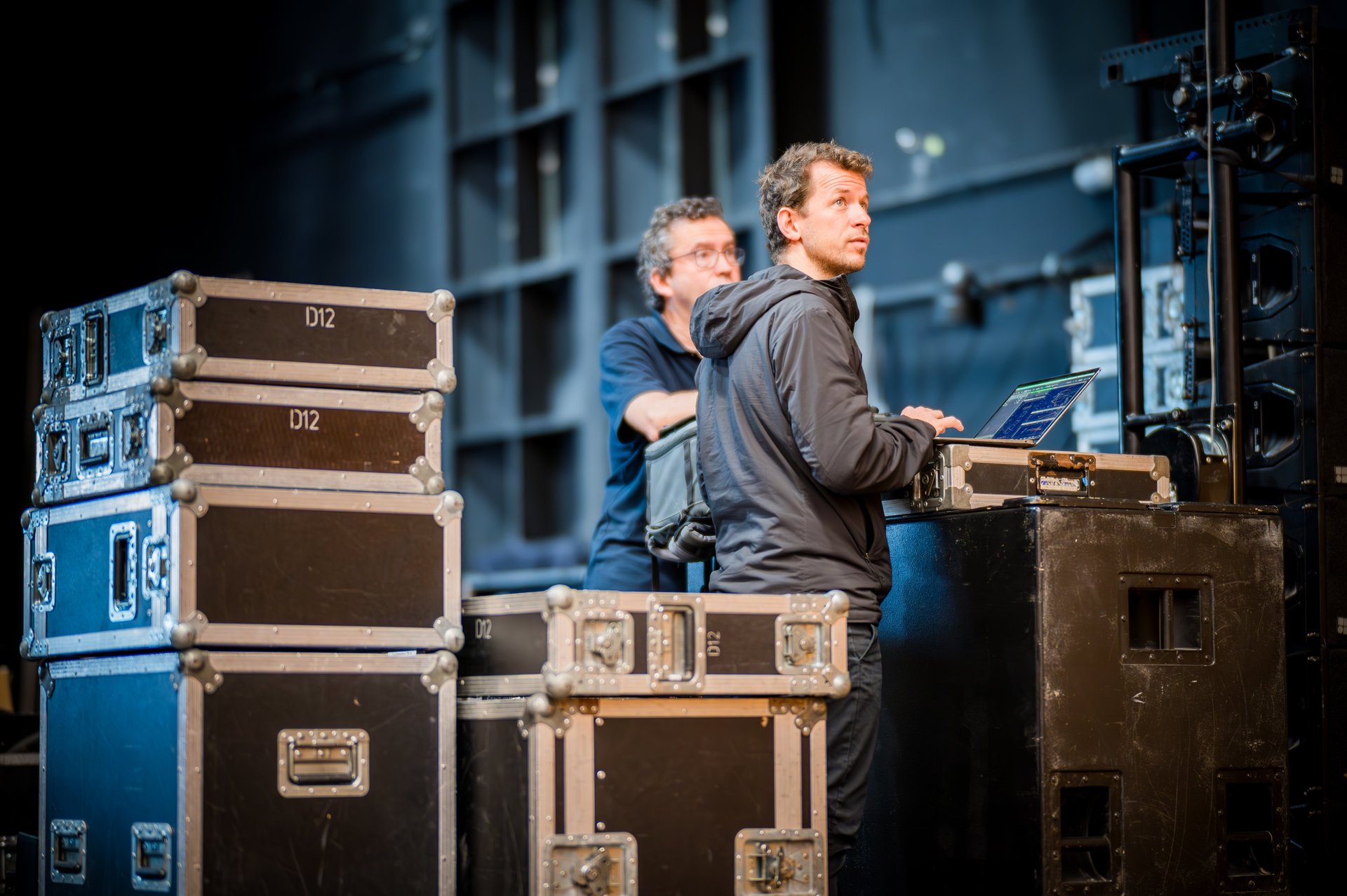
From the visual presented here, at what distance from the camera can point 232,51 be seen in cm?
1108

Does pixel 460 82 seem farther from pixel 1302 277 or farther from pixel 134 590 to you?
pixel 134 590

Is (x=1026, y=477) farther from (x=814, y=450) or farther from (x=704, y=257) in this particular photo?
(x=704, y=257)

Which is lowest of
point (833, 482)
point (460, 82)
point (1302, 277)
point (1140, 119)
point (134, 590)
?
point (134, 590)

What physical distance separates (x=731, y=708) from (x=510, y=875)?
518 millimetres

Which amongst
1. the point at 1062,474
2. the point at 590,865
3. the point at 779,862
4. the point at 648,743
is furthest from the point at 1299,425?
the point at 590,865

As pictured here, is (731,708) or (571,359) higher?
(571,359)

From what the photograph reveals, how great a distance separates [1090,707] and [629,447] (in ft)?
4.41

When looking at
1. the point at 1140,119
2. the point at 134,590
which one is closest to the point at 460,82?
the point at 1140,119

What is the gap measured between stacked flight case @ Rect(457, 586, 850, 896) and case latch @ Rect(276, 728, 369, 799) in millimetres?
240

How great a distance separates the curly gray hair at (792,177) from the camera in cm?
346

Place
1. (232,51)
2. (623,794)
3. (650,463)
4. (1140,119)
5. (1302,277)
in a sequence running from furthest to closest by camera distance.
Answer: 1. (232,51)
2. (1140,119)
3. (1302,277)
4. (650,463)
5. (623,794)

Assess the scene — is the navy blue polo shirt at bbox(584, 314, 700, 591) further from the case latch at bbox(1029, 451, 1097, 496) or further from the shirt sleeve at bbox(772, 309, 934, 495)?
the case latch at bbox(1029, 451, 1097, 496)

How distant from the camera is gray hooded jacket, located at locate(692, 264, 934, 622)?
10.4 ft

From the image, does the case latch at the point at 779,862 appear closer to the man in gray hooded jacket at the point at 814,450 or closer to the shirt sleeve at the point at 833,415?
the man in gray hooded jacket at the point at 814,450
